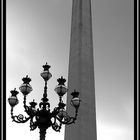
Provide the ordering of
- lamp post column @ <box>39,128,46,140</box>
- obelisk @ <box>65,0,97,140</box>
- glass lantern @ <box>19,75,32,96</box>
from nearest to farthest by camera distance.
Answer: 1. lamp post column @ <box>39,128,46,140</box>
2. glass lantern @ <box>19,75,32,96</box>
3. obelisk @ <box>65,0,97,140</box>

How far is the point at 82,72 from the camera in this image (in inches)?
881

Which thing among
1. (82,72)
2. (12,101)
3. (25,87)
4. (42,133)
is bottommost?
(42,133)

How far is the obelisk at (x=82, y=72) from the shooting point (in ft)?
68.8

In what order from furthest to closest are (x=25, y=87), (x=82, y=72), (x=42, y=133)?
(x=82, y=72) → (x=25, y=87) → (x=42, y=133)

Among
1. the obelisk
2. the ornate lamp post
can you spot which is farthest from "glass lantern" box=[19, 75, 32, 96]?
the obelisk

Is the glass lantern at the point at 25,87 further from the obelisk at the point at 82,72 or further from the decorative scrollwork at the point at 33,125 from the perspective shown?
the obelisk at the point at 82,72

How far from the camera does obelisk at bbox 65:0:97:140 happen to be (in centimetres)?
2098

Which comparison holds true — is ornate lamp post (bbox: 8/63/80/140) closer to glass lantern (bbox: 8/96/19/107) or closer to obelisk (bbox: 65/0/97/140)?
glass lantern (bbox: 8/96/19/107)

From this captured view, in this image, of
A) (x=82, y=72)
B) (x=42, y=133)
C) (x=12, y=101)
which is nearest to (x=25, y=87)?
(x=12, y=101)

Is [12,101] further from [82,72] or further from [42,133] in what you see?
[82,72]

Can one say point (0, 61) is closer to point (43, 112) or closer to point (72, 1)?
point (43, 112)

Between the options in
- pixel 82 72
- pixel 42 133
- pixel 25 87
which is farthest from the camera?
pixel 82 72

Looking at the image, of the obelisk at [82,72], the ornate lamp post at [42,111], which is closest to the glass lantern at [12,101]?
the ornate lamp post at [42,111]

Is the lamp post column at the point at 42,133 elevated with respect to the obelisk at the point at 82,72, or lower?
lower
